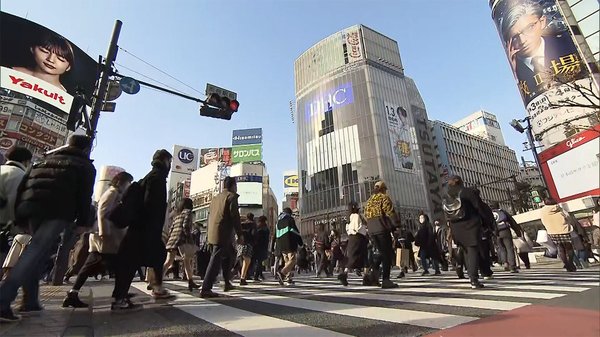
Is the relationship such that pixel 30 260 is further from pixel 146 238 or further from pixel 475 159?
pixel 475 159

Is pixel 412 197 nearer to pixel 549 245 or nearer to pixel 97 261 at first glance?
pixel 549 245

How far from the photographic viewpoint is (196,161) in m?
77.3

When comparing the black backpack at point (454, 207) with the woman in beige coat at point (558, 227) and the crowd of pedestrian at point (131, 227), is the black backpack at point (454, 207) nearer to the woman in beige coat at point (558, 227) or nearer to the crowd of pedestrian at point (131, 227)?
the crowd of pedestrian at point (131, 227)

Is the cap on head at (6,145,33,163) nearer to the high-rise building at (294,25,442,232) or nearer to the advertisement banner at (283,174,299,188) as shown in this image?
the high-rise building at (294,25,442,232)

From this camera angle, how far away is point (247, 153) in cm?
7312

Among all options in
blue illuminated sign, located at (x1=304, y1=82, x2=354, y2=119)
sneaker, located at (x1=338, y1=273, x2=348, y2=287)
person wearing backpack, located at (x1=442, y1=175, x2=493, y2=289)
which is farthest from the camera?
blue illuminated sign, located at (x1=304, y1=82, x2=354, y2=119)

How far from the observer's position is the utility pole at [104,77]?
6.93 meters

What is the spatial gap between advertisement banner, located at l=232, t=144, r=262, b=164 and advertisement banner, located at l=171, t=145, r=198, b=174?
9984 millimetres

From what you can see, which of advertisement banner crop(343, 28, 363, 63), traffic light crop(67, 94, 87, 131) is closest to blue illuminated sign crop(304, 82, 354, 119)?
advertisement banner crop(343, 28, 363, 63)

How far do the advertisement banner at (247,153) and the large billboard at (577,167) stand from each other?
7208cm

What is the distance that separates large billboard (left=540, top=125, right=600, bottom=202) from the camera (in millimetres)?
711

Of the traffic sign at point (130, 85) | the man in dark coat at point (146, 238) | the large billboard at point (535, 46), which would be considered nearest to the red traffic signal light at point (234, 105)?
the traffic sign at point (130, 85)

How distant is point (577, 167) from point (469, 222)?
12.8 feet

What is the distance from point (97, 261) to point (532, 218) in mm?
31208
